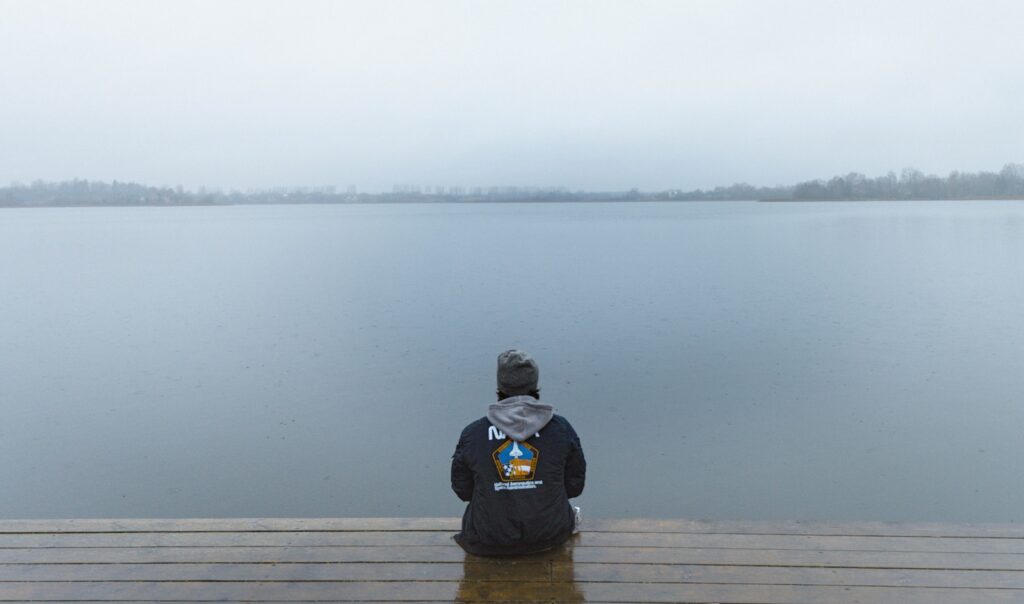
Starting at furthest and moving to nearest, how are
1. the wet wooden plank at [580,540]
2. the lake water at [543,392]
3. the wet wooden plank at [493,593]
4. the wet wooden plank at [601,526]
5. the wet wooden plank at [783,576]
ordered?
the lake water at [543,392], the wet wooden plank at [601,526], the wet wooden plank at [580,540], the wet wooden plank at [783,576], the wet wooden plank at [493,593]

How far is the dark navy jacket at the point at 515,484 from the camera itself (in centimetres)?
302

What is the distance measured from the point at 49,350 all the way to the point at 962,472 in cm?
1245

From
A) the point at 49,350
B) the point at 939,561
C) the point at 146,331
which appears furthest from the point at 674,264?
the point at 939,561

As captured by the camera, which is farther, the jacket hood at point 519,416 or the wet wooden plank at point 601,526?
the wet wooden plank at point 601,526

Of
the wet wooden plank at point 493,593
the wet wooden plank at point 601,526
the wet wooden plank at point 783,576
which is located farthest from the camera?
the wet wooden plank at point 601,526

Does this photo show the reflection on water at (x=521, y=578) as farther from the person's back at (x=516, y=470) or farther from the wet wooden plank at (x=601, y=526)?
the wet wooden plank at (x=601, y=526)

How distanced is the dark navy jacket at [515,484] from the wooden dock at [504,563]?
0.33ft

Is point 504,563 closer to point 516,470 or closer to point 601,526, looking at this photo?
point 516,470

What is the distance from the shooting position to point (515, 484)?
3.06 meters

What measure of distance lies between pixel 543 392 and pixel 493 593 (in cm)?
628

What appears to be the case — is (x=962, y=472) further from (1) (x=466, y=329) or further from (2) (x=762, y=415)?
(1) (x=466, y=329)

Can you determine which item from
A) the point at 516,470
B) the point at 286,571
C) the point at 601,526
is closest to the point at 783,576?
the point at 601,526

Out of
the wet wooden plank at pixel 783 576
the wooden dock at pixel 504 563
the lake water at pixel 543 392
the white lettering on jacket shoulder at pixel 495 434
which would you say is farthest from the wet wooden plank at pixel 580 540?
the lake water at pixel 543 392

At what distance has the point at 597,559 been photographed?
318 cm
